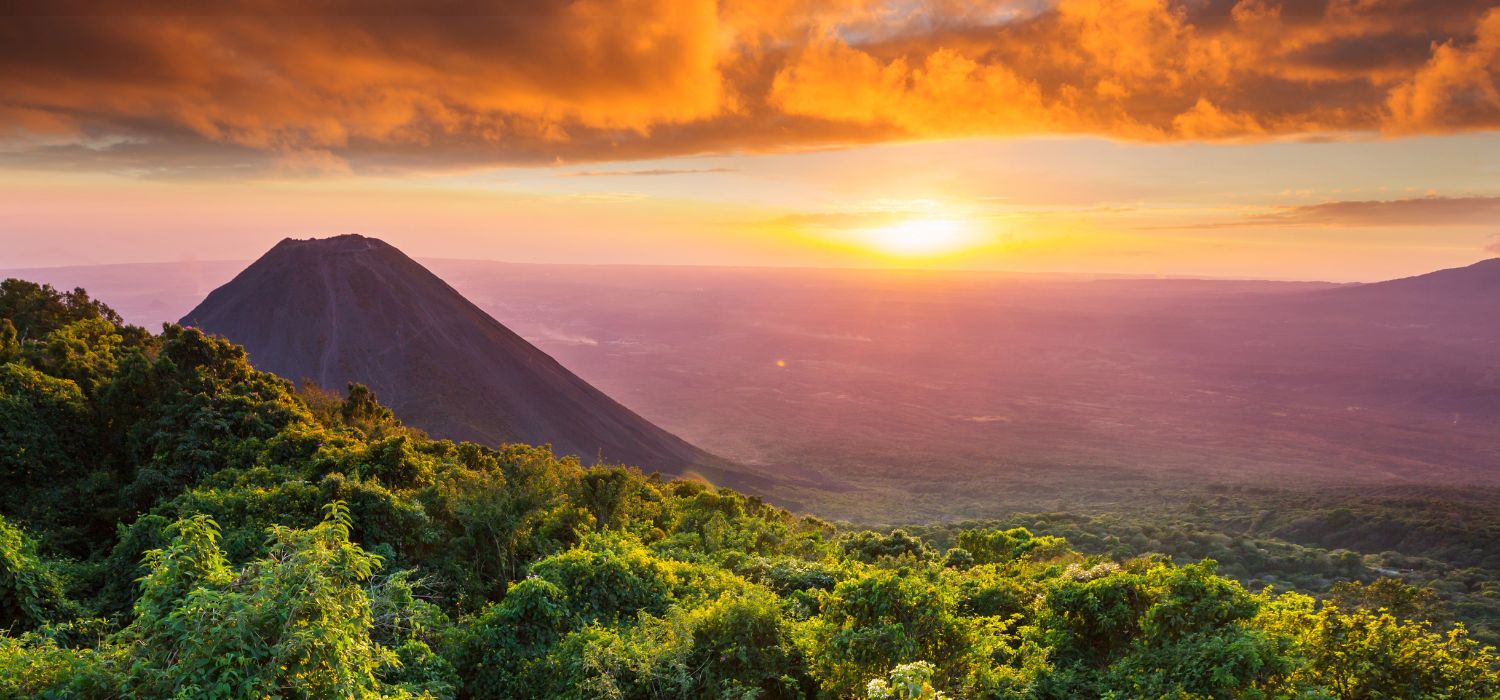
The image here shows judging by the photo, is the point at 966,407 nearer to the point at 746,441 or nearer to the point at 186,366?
the point at 746,441

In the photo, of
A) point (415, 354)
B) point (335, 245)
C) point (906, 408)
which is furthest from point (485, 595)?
point (906, 408)

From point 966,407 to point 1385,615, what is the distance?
14403 centimetres

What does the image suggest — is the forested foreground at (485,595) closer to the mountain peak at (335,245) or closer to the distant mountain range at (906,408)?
the distant mountain range at (906,408)

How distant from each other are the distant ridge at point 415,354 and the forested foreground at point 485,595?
44860mm

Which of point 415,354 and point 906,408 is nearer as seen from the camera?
point 415,354

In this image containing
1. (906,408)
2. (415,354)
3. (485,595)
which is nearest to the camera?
(485,595)

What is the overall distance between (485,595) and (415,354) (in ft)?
222

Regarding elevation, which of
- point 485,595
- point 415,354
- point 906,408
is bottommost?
point 906,408

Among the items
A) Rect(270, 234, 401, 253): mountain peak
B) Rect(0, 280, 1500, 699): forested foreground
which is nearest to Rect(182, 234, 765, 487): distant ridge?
Rect(270, 234, 401, 253): mountain peak

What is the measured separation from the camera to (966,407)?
150750mm

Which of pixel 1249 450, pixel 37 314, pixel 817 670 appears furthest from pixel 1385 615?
pixel 1249 450

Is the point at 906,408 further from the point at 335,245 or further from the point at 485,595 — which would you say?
the point at 485,595

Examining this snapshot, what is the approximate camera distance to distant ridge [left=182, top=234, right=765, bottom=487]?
7388 centimetres

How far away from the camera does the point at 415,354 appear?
80.1 m
